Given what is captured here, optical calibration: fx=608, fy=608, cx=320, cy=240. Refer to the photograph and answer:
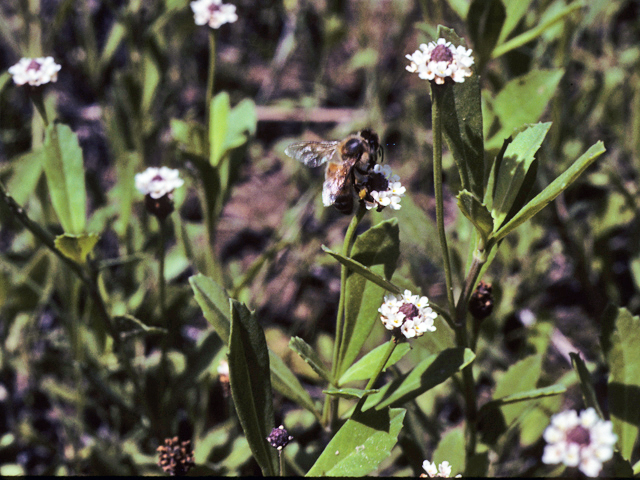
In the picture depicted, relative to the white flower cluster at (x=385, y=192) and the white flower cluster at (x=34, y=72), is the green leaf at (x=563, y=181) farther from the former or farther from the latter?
the white flower cluster at (x=34, y=72)

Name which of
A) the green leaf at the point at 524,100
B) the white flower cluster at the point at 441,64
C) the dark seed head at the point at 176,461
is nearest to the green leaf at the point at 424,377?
the dark seed head at the point at 176,461

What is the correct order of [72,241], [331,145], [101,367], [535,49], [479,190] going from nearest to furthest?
[479,190] → [72,241] → [331,145] → [101,367] → [535,49]

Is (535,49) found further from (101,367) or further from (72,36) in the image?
(72,36)

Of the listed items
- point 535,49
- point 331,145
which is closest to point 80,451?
point 331,145

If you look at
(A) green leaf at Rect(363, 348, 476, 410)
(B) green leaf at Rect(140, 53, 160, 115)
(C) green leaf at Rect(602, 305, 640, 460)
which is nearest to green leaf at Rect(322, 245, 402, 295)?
(A) green leaf at Rect(363, 348, 476, 410)

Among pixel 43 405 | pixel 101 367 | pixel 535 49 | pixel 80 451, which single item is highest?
pixel 535 49

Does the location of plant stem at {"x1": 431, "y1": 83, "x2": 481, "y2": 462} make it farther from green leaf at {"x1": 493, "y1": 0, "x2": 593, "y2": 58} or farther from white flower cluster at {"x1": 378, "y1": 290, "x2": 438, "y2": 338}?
green leaf at {"x1": 493, "y1": 0, "x2": 593, "y2": 58}
